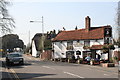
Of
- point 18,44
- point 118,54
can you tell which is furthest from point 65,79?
point 18,44

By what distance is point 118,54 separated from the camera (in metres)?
40.7

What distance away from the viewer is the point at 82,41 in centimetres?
5878

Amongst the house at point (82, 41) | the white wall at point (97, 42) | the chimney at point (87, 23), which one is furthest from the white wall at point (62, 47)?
the chimney at point (87, 23)

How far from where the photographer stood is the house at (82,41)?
53.7 m

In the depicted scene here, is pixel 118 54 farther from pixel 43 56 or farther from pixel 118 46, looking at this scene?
pixel 43 56

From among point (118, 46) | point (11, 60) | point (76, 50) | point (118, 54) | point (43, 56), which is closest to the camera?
point (11, 60)

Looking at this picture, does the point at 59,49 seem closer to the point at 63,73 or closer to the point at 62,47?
the point at 62,47

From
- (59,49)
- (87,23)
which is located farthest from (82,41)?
(59,49)

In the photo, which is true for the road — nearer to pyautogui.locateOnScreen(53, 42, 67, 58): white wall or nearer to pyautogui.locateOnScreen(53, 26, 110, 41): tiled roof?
pyautogui.locateOnScreen(53, 26, 110, 41): tiled roof

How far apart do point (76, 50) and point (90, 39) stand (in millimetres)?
4606

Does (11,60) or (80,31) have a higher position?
(80,31)

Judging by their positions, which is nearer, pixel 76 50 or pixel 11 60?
pixel 11 60

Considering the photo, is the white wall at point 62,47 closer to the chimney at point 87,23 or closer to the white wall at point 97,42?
the white wall at point 97,42

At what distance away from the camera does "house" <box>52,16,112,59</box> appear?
176 feet
